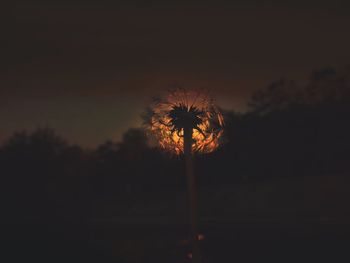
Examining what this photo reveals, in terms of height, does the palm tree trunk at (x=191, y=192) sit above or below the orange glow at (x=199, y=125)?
below

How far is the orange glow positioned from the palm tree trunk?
0.21m

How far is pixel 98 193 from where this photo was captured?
6638 centimetres

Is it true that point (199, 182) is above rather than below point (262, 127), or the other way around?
below

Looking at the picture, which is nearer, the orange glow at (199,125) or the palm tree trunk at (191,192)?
the palm tree trunk at (191,192)

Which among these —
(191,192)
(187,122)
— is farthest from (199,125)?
(191,192)

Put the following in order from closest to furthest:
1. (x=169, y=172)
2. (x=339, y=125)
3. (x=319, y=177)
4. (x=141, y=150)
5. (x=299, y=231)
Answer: (x=299, y=231)
(x=319, y=177)
(x=339, y=125)
(x=169, y=172)
(x=141, y=150)

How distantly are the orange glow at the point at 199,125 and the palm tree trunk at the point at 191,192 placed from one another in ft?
0.69

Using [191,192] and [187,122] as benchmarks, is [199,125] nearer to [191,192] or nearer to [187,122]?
[187,122]

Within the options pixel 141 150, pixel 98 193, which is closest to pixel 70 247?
pixel 98 193

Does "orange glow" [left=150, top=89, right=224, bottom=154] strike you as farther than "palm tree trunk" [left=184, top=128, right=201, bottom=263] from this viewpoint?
Yes

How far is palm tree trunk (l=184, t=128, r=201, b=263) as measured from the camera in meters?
9.29

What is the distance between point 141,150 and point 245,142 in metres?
19.7

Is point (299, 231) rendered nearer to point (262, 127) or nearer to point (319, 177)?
point (319, 177)

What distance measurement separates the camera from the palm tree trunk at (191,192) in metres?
9.29
